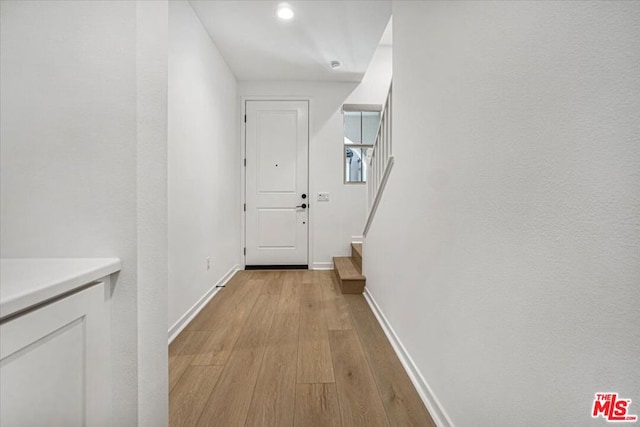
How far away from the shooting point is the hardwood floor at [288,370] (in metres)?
1.36

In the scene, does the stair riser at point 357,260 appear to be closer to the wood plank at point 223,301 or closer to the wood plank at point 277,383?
the wood plank at point 223,301

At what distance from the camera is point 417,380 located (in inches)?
60.5

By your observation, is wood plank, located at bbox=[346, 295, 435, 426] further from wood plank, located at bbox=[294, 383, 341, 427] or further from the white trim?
the white trim

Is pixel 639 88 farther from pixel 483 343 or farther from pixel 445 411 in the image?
pixel 445 411

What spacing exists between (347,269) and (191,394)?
224cm

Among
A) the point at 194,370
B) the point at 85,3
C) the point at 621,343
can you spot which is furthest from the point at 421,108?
the point at 194,370

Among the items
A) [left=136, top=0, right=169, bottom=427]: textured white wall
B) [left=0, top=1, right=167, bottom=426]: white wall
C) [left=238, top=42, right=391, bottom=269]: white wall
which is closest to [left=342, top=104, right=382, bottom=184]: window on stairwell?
[left=238, top=42, right=391, bottom=269]: white wall

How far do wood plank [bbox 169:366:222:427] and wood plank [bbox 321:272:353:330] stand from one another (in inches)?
36.7

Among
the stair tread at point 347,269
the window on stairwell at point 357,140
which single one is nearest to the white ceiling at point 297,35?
the window on stairwell at point 357,140

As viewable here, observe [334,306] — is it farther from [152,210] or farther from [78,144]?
[78,144]

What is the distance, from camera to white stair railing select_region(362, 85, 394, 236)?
89.0 inches

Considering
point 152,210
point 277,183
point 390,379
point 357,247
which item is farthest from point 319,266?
point 152,210

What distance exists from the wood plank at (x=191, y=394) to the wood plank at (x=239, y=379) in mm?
36

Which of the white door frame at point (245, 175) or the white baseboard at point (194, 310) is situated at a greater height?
the white door frame at point (245, 175)
